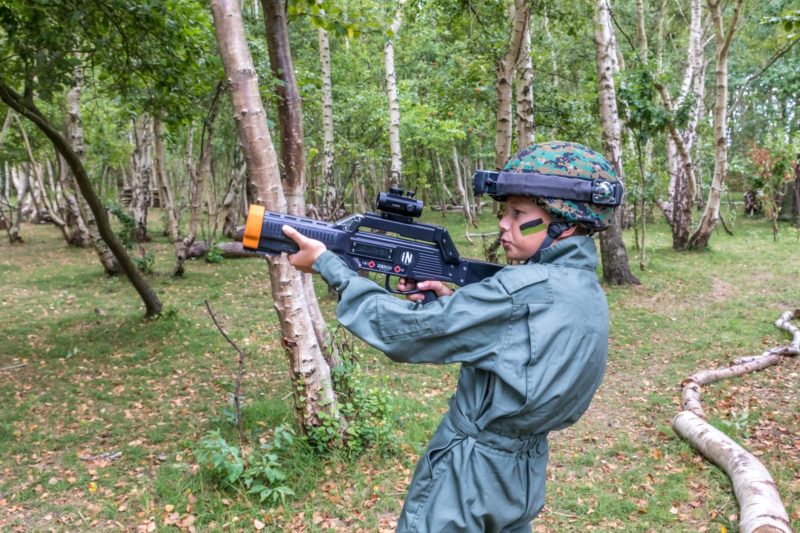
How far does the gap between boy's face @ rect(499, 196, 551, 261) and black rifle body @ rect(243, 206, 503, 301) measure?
32cm

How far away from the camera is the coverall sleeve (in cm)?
183

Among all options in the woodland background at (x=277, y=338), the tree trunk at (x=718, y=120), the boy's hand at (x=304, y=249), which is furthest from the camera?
the tree trunk at (x=718, y=120)

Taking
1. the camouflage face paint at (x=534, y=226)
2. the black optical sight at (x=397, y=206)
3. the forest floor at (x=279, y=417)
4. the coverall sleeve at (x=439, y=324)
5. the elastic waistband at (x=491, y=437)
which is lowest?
the forest floor at (x=279, y=417)

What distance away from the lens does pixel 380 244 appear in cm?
235

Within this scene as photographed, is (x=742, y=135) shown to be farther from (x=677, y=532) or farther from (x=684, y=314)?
(x=677, y=532)

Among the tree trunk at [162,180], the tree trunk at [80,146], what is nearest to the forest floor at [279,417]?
the tree trunk at [80,146]

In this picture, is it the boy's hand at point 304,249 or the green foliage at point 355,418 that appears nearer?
the boy's hand at point 304,249

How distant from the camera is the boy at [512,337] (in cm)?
185

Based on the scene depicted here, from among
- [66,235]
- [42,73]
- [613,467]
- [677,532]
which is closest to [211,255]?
[66,235]

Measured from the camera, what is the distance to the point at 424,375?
7988 millimetres

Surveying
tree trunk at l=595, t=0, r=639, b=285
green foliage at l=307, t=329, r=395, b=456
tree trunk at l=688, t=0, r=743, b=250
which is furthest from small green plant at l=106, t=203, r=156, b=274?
tree trunk at l=688, t=0, r=743, b=250

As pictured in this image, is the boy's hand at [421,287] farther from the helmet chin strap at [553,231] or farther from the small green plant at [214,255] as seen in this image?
the small green plant at [214,255]

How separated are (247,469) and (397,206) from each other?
132 inches

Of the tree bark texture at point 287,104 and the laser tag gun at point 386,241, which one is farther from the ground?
the tree bark texture at point 287,104
